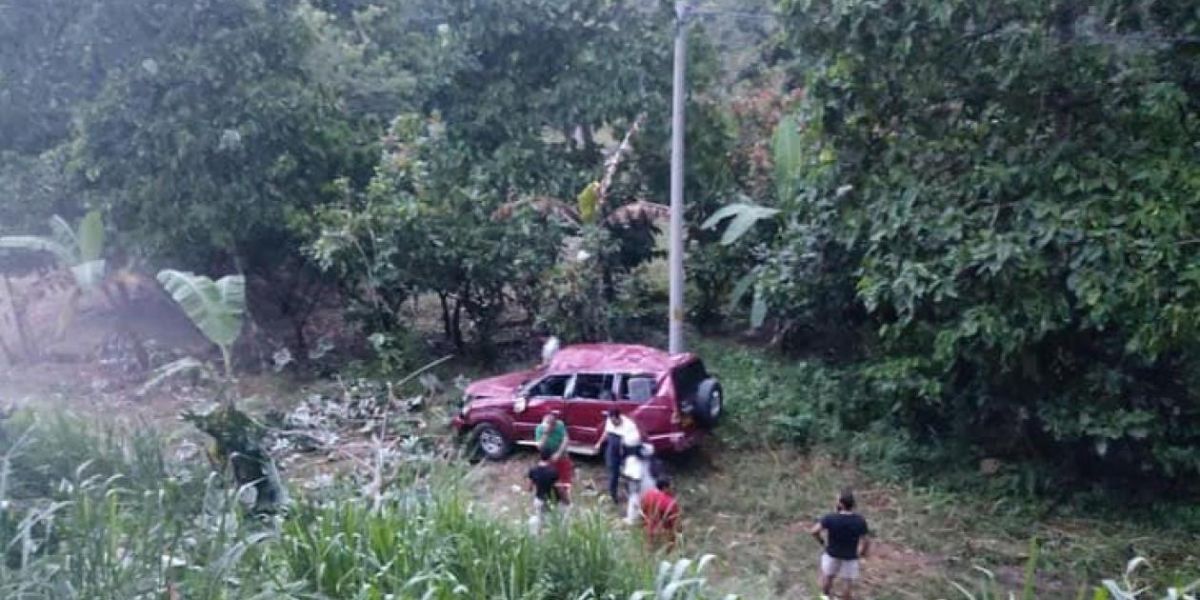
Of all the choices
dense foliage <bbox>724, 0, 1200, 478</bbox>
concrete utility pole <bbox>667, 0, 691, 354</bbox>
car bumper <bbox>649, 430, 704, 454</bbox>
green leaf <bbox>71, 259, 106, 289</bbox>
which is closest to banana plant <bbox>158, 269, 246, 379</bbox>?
green leaf <bbox>71, 259, 106, 289</bbox>

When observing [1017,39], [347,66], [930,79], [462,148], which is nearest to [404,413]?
[462,148]

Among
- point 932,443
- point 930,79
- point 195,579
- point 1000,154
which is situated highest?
point 930,79

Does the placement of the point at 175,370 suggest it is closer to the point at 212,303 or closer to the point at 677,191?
the point at 212,303

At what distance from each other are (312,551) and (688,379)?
731 centimetres

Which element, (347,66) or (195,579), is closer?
(195,579)

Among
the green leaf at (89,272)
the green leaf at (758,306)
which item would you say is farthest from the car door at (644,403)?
the green leaf at (89,272)

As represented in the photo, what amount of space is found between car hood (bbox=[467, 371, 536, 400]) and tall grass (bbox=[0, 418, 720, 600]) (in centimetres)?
654

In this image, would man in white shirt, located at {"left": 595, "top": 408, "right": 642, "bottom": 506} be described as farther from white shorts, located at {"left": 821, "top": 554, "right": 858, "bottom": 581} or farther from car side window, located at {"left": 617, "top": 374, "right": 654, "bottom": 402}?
white shorts, located at {"left": 821, "top": 554, "right": 858, "bottom": 581}

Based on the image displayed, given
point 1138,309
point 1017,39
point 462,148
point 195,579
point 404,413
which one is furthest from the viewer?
point 462,148

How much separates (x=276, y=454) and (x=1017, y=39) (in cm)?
771

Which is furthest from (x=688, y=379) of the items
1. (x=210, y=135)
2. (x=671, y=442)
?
(x=210, y=135)

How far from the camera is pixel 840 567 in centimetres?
888

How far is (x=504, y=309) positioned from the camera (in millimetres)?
15492

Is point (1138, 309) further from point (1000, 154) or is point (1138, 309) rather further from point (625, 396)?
point (625, 396)
